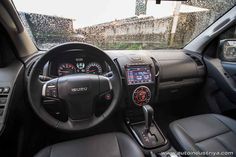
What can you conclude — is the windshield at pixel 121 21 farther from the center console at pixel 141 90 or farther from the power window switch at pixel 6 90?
the power window switch at pixel 6 90

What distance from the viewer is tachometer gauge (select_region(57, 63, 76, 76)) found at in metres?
1.12

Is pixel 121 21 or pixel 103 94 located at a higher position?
pixel 121 21

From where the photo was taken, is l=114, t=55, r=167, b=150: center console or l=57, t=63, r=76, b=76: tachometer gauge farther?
l=114, t=55, r=167, b=150: center console

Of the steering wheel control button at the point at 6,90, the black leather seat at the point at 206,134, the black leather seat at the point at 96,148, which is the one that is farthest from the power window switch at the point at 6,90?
the black leather seat at the point at 206,134

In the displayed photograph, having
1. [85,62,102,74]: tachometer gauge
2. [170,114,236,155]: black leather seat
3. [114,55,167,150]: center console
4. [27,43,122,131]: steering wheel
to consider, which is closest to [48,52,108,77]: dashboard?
[85,62,102,74]: tachometer gauge

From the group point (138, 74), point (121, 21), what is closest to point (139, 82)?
point (138, 74)

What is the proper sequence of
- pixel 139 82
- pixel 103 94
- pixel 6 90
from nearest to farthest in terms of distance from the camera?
pixel 6 90
pixel 103 94
pixel 139 82

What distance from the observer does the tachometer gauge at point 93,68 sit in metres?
1.18

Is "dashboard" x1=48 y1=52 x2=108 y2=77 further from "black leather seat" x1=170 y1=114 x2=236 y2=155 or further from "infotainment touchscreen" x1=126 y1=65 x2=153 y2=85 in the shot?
"black leather seat" x1=170 y1=114 x2=236 y2=155

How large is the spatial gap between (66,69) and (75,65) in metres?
0.07

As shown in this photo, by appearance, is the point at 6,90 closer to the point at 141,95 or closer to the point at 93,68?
the point at 93,68

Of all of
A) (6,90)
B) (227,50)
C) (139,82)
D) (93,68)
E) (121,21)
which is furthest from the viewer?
(227,50)

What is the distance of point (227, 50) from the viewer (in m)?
1.66

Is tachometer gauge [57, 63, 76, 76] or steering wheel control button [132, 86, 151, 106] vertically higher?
tachometer gauge [57, 63, 76, 76]
